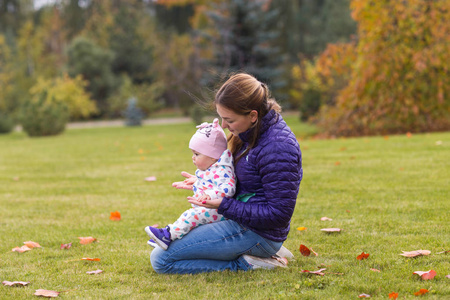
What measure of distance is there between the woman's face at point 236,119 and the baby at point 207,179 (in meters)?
0.15

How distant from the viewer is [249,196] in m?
3.08

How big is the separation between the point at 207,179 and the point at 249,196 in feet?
0.89

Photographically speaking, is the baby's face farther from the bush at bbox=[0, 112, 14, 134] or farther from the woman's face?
the bush at bbox=[0, 112, 14, 134]

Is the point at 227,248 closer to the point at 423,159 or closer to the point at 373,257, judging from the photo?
the point at 373,257

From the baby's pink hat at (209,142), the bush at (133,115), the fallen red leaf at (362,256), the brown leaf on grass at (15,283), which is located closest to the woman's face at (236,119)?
the baby's pink hat at (209,142)

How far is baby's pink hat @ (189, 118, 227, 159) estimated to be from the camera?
10.2ft

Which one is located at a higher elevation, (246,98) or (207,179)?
(246,98)

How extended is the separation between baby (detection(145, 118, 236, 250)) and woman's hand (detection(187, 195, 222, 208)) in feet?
0.19

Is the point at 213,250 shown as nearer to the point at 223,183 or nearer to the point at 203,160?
the point at 223,183

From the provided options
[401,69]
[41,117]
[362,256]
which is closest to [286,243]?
[362,256]

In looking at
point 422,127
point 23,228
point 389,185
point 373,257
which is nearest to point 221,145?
point 373,257

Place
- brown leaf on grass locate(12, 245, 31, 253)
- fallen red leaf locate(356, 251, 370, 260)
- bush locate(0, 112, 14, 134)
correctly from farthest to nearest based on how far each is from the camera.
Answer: bush locate(0, 112, 14, 134) < brown leaf on grass locate(12, 245, 31, 253) < fallen red leaf locate(356, 251, 370, 260)

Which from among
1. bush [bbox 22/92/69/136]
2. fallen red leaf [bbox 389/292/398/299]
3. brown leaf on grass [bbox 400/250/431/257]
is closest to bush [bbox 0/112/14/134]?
bush [bbox 22/92/69/136]

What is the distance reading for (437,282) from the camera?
9.13 ft
